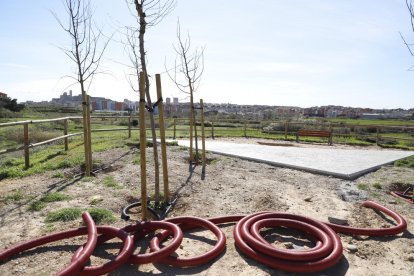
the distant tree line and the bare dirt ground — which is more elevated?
the distant tree line

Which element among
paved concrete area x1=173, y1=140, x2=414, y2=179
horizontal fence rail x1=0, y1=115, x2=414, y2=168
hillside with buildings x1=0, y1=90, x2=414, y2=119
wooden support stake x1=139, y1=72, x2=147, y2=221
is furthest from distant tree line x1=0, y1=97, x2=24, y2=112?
wooden support stake x1=139, y1=72, x2=147, y2=221

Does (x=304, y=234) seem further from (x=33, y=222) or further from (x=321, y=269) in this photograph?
(x=33, y=222)

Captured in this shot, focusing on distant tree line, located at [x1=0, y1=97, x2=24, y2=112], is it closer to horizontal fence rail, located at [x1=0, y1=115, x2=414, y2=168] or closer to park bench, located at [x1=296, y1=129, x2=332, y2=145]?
horizontal fence rail, located at [x1=0, y1=115, x2=414, y2=168]

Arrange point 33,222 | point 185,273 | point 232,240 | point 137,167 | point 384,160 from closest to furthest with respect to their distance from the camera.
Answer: point 185,273 → point 232,240 → point 33,222 → point 137,167 → point 384,160

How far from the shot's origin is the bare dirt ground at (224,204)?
132 inches

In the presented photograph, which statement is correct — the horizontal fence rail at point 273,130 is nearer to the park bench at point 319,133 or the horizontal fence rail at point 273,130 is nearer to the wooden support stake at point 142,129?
the park bench at point 319,133

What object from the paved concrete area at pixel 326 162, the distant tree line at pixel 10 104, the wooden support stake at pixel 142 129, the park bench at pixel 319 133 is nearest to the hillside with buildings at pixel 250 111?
the distant tree line at pixel 10 104

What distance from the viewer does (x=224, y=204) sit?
5285 millimetres

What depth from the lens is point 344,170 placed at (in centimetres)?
743

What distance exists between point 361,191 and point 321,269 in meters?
3.21

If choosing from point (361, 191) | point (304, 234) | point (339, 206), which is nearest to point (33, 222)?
point (304, 234)

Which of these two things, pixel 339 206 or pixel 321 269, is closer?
pixel 321 269

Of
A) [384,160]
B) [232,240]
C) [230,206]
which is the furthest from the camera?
[384,160]

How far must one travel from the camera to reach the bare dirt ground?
3.35 metres
